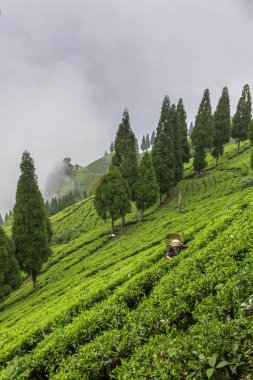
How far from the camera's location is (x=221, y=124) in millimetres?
62625

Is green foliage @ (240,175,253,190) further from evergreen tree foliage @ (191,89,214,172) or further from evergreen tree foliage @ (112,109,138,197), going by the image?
evergreen tree foliage @ (191,89,214,172)

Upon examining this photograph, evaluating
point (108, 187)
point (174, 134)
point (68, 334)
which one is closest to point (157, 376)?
point (68, 334)

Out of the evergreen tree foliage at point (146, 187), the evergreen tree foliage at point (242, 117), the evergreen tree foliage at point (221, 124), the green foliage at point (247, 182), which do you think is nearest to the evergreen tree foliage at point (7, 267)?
the evergreen tree foliage at point (146, 187)

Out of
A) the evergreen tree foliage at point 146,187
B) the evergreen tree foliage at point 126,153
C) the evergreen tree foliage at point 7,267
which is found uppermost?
the evergreen tree foliage at point 126,153

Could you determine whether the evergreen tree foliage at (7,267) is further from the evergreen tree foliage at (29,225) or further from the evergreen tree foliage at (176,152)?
the evergreen tree foliage at (176,152)

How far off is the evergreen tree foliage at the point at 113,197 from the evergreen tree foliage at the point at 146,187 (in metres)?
2.50

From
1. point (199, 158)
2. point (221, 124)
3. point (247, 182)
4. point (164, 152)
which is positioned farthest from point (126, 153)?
point (221, 124)

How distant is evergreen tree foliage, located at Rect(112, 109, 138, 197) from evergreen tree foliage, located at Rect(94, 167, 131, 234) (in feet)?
15.0

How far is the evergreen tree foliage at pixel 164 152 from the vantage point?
50.5m

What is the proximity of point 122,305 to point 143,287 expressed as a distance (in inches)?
59.4

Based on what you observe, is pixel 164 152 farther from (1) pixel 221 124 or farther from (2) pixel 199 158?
(1) pixel 221 124

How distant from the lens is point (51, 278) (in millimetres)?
31438

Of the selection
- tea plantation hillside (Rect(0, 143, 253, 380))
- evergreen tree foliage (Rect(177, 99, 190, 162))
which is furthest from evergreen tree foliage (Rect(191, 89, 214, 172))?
tea plantation hillside (Rect(0, 143, 253, 380))

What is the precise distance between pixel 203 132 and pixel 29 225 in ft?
137
